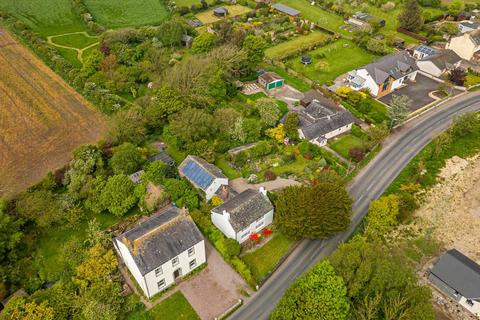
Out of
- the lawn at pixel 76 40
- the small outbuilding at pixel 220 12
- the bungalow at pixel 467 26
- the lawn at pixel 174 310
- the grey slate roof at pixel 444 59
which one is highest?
the bungalow at pixel 467 26

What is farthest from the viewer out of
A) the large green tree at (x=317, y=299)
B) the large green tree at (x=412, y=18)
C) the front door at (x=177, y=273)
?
the large green tree at (x=412, y=18)

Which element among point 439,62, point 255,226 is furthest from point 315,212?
point 439,62

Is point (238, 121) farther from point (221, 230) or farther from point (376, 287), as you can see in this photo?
point (376, 287)

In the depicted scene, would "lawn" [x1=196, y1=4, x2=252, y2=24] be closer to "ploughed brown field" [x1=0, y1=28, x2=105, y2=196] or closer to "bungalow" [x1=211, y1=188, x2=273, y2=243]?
"ploughed brown field" [x1=0, y1=28, x2=105, y2=196]

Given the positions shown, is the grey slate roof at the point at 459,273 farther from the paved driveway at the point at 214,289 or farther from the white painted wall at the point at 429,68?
the white painted wall at the point at 429,68

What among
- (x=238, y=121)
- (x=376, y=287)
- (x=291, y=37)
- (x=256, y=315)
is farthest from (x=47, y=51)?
(x=376, y=287)

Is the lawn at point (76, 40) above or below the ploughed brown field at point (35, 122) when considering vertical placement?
above

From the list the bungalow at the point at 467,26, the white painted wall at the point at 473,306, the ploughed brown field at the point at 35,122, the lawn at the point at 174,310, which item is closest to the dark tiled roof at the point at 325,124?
the white painted wall at the point at 473,306
